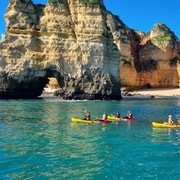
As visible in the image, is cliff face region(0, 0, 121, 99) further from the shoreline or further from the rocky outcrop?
the rocky outcrop

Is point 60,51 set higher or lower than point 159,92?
higher

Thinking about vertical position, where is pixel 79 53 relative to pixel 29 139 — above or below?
above

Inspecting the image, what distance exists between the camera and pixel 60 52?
63.4m

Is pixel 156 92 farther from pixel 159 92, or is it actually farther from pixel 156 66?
pixel 156 66

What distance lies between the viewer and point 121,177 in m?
14.9

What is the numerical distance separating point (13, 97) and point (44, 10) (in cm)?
1654

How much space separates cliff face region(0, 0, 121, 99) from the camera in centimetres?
6247

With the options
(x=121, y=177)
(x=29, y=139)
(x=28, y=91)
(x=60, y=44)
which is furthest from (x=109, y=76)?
(x=121, y=177)

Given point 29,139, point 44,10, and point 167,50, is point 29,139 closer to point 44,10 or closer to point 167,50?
point 44,10

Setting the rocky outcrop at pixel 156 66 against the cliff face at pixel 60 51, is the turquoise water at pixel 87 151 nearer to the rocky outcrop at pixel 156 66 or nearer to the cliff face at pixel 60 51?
the cliff face at pixel 60 51

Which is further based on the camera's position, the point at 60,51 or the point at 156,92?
the point at 156,92

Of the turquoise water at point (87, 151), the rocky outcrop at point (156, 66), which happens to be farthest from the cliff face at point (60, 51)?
the turquoise water at point (87, 151)

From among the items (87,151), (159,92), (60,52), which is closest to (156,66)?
(159,92)

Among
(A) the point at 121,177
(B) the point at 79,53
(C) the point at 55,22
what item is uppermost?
(C) the point at 55,22
